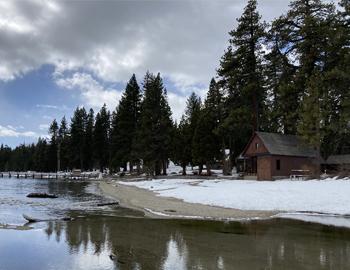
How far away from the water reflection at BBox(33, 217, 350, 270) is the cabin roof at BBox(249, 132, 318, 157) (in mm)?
26246

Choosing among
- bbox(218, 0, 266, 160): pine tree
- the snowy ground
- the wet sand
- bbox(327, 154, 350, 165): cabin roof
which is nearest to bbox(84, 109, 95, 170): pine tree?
bbox(218, 0, 266, 160): pine tree

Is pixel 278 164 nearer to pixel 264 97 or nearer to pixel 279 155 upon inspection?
pixel 279 155

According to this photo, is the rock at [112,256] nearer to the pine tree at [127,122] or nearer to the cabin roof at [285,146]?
the cabin roof at [285,146]

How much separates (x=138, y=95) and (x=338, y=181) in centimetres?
5699

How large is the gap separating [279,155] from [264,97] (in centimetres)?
1181

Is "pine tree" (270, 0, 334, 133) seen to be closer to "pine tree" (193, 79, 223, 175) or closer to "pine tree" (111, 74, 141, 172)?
"pine tree" (193, 79, 223, 175)

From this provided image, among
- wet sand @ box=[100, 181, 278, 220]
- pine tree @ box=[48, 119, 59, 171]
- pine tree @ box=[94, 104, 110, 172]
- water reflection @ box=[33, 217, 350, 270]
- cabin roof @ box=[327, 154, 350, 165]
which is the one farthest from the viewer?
pine tree @ box=[48, 119, 59, 171]

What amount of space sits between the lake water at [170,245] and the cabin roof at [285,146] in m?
25.8

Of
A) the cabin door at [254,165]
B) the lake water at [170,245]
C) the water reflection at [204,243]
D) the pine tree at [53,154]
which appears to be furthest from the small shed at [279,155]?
the pine tree at [53,154]

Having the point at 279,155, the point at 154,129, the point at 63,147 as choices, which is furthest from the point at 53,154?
the point at 279,155

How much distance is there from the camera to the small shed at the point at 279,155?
4672 cm

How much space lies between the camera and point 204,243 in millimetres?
15602

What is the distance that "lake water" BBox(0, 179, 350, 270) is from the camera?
12375mm

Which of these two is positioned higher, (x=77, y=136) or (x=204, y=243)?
(x=77, y=136)
